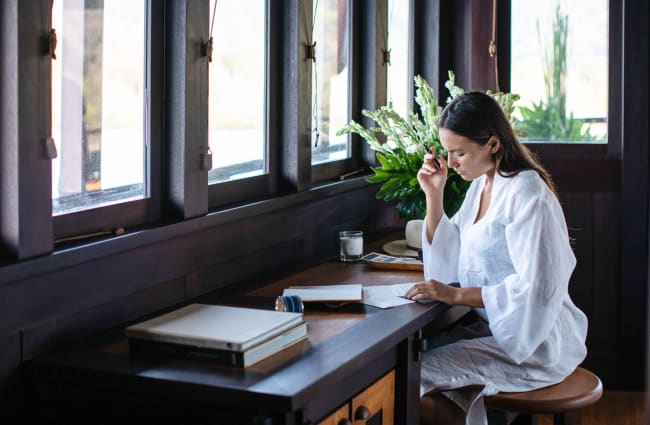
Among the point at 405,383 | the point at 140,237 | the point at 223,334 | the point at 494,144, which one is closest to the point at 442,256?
the point at 494,144

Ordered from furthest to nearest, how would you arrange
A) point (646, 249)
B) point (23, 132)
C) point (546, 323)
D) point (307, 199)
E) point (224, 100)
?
point (646, 249)
point (307, 199)
point (224, 100)
point (546, 323)
point (23, 132)

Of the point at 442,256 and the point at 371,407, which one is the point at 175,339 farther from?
the point at 442,256

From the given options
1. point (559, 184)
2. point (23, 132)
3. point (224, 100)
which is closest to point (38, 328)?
point (23, 132)

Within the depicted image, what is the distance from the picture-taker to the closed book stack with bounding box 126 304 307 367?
1.83 metres

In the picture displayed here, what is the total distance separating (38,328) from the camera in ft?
6.35

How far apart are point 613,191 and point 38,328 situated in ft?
9.33

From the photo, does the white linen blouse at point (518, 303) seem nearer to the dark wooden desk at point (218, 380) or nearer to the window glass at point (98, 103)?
the dark wooden desk at point (218, 380)

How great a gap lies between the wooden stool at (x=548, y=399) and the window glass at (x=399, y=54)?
6.15ft

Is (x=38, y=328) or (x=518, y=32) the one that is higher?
(x=518, y=32)

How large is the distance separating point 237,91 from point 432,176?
26.8 inches

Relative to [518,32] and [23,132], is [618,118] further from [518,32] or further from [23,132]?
[23,132]

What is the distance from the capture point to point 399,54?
418cm

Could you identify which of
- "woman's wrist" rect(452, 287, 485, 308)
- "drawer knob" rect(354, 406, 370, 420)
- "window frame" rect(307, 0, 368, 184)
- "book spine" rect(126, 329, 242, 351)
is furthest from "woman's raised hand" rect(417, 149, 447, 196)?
"book spine" rect(126, 329, 242, 351)

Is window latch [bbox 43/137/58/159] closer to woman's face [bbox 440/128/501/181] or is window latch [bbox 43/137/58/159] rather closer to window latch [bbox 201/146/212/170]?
window latch [bbox 201/146/212/170]
